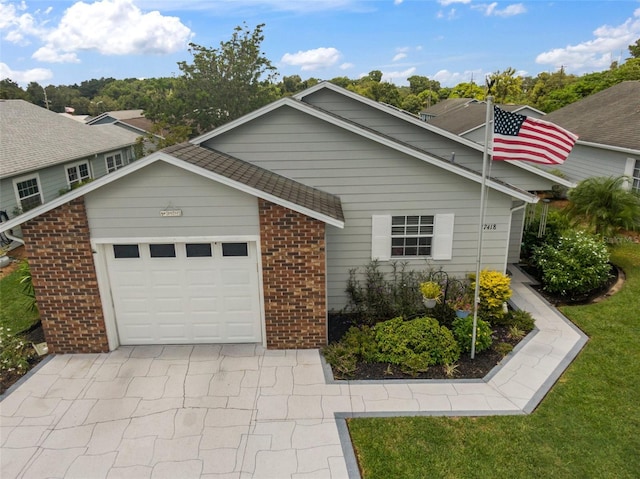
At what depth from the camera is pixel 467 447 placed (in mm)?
5941

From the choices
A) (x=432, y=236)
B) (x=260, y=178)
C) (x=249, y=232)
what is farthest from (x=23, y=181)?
(x=432, y=236)

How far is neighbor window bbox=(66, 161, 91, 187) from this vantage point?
19938mm

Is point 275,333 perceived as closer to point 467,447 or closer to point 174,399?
→ point 174,399

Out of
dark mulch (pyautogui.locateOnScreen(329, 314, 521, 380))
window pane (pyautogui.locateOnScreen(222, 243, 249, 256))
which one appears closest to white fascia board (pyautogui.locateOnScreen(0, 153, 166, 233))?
window pane (pyautogui.locateOnScreen(222, 243, 249, 256))

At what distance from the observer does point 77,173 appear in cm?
2072

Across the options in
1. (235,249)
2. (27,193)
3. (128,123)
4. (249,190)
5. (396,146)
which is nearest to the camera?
(249,190)

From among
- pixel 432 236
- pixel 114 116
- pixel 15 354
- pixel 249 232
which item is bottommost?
pixel 15 354

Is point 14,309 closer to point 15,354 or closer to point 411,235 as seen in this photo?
point 15,354

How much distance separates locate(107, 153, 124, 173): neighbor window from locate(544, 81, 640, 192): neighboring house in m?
25.4

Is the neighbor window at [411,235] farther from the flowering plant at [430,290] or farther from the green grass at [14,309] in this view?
the green grass at [14,309]

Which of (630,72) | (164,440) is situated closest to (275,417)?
(164,440)

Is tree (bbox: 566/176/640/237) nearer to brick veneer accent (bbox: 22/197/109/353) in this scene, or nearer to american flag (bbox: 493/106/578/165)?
american flag (bbox: 493/106/578/165)

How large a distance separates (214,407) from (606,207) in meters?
12.8

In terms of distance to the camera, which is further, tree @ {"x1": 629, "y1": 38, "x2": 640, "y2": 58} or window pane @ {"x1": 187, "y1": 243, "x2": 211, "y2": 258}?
tree @ {"x1": 629, "y1": 38, "x2": 640, "y2": 58}
